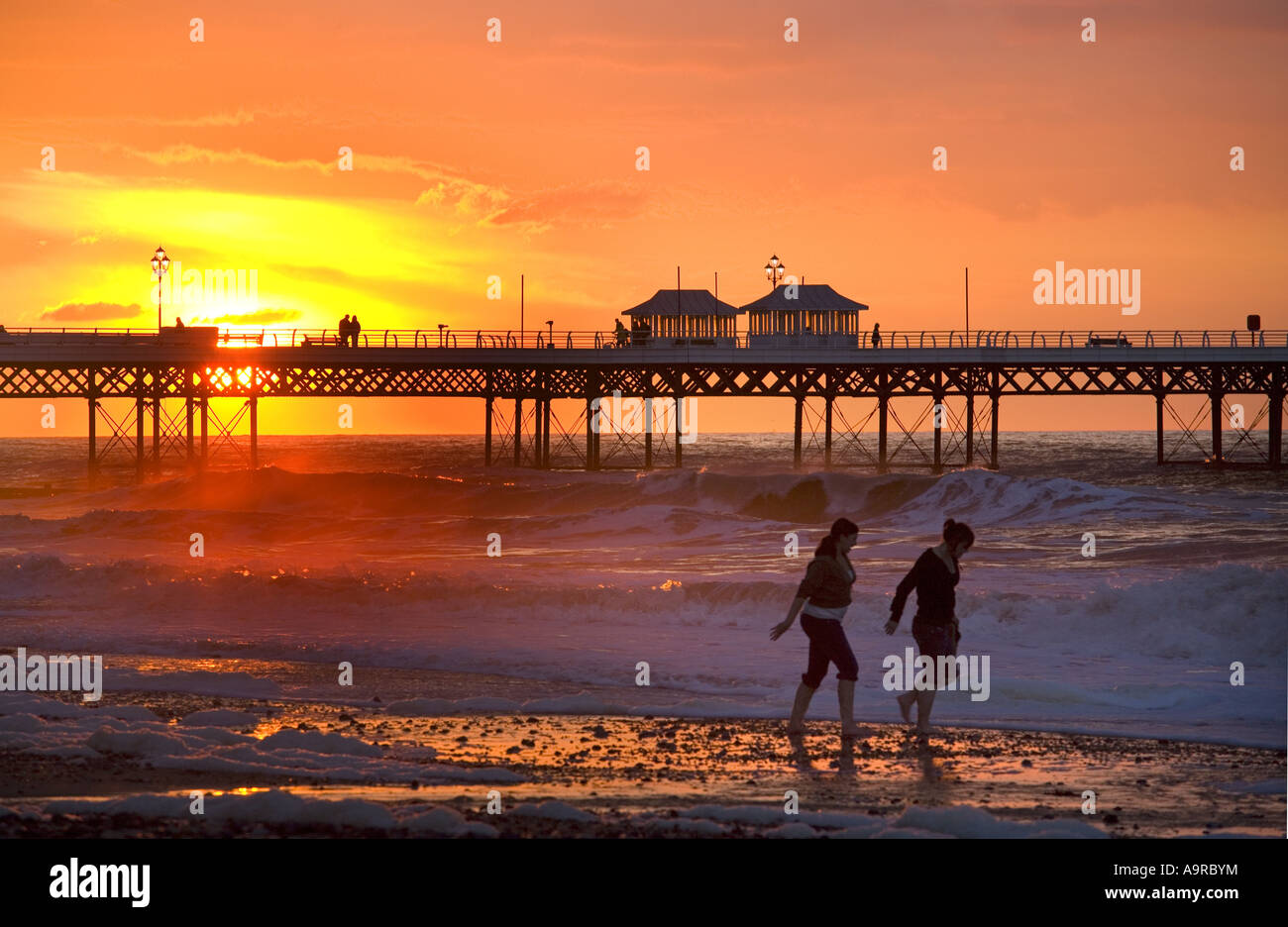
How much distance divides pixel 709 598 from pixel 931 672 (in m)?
8.87

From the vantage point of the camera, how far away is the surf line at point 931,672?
39.3 feet

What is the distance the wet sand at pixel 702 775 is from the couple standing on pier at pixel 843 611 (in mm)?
311

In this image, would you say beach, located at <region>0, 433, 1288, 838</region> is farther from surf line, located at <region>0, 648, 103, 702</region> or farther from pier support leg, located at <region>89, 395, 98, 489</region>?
pier support leg, located at <region>89, 395, 98, 489</region>

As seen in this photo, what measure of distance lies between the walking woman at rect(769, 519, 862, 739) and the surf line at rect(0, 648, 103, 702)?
21.1 ft

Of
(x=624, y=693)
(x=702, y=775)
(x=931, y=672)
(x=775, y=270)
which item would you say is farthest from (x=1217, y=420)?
(x=702, y=775)

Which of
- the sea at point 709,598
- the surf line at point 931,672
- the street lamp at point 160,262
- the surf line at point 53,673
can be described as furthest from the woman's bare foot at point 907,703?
the street lamp at point 160,262

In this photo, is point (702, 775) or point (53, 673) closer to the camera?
point (702, 775)

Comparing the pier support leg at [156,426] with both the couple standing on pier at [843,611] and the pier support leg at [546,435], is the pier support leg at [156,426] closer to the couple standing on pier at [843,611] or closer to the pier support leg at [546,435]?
the pier support leg at [546,435]

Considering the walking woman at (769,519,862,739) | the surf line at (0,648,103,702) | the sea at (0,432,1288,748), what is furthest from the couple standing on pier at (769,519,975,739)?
the surf line at (0,648,103,702)

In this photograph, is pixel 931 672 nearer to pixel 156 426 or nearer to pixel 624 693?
pixel 624 693

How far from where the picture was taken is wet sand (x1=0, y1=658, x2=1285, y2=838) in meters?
8.64

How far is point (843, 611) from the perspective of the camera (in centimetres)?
1166
